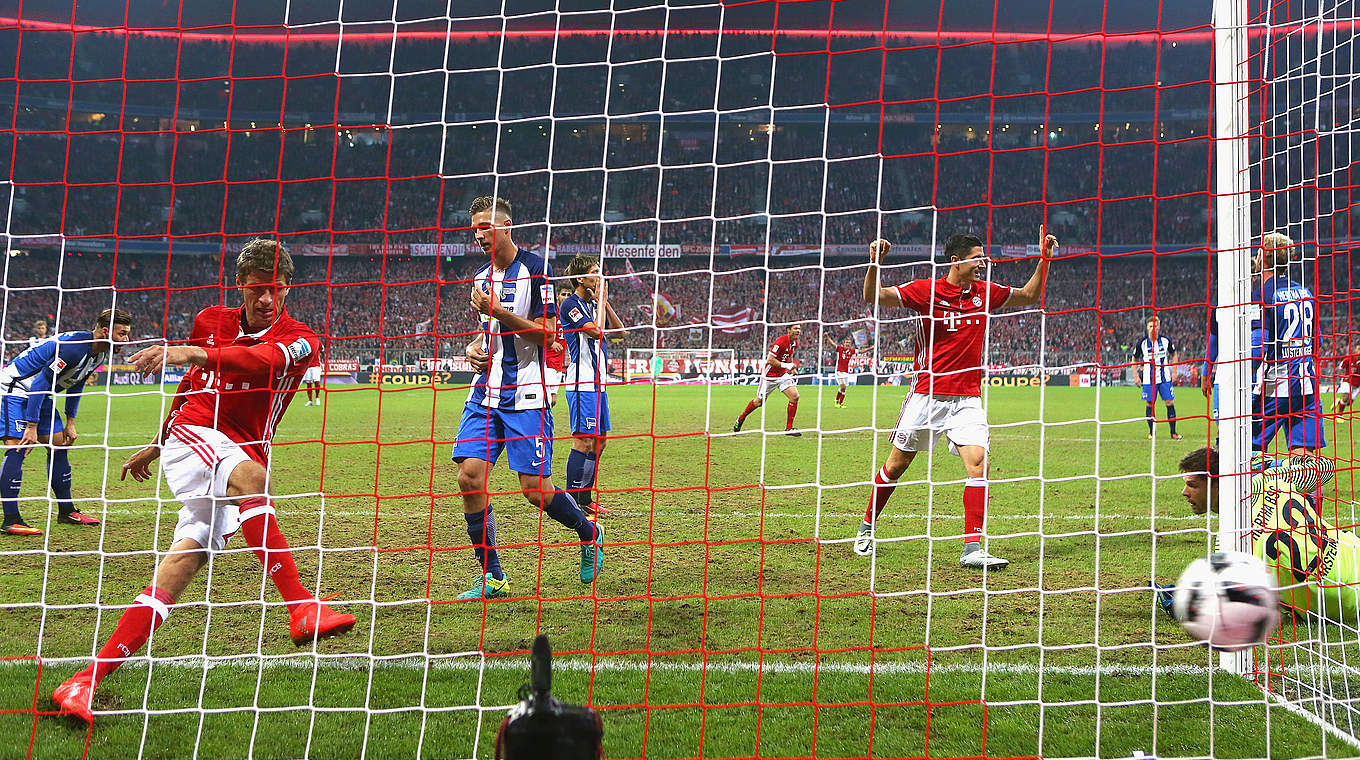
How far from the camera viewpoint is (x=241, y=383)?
4016mm

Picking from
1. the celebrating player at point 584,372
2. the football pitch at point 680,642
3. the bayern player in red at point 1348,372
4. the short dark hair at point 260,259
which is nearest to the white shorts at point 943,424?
the football pitch at point 680,642

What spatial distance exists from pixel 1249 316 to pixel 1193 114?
3776cm

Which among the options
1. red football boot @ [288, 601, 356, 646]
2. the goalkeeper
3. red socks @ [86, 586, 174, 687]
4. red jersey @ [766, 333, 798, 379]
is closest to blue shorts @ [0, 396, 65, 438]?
red socks @ [86, 586, 174, 687]

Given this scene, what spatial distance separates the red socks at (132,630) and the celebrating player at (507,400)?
1738 millimetres

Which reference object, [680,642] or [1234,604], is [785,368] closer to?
[680,642]

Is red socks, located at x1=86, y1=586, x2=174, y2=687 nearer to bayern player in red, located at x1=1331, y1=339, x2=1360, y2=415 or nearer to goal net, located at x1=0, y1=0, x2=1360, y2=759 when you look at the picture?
goal net, located at x1=0, y1=0, x2=1360, y2=759

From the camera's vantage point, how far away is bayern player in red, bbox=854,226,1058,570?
577 cm

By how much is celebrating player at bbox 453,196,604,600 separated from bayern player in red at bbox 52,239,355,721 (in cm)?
126

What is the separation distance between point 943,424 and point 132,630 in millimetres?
4569

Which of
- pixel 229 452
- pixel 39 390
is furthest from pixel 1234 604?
pixel 39 390

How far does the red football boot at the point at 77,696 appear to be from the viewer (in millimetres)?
3543

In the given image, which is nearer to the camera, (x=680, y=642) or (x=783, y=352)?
(x=680, y=642)

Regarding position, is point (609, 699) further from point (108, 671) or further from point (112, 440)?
point (112, 440)

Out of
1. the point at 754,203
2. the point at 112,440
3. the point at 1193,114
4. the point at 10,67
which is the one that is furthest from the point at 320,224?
the point at 1193,114
